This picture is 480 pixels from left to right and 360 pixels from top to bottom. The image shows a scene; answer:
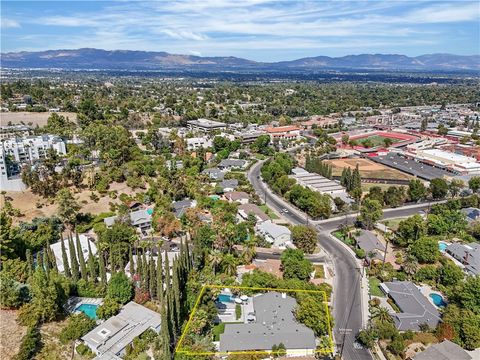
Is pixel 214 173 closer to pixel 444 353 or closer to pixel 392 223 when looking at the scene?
pixel 392 223

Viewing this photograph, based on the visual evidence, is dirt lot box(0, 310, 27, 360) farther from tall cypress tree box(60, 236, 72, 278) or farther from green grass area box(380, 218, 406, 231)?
green grass area box(380, 218, 406, 231)

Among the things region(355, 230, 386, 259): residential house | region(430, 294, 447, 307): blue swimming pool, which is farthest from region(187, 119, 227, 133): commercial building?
region(430, 294, 447, 307): blue swimming pool

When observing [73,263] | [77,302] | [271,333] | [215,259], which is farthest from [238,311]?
[73,263]

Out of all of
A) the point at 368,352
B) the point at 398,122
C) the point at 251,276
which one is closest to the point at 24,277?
the point at 251,276

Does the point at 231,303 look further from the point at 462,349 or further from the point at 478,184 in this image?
the point at 478,184

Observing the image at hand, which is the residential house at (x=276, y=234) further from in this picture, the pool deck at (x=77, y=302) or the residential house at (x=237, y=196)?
the pool deck at (x=77, y=302)

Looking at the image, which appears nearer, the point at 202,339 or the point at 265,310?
the point at 202,339

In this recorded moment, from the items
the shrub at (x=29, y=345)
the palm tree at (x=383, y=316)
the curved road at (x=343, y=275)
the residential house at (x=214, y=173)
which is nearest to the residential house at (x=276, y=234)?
the curved road at (x=343, y=275)
